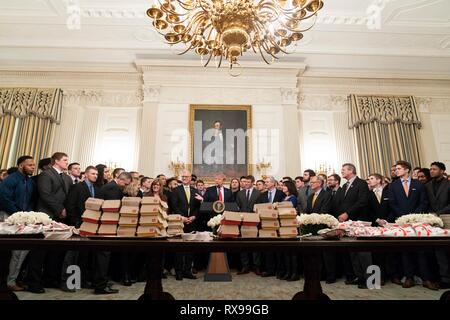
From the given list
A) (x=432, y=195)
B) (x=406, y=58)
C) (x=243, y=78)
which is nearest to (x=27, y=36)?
(x=243, y=78)

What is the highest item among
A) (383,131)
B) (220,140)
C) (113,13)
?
(113,13)

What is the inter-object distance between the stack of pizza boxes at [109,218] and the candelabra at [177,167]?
18.6ft

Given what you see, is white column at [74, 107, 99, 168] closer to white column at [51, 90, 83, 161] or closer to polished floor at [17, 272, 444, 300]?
white column at [51, 90, 83, 161]

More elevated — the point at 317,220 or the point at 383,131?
the point at 383,131

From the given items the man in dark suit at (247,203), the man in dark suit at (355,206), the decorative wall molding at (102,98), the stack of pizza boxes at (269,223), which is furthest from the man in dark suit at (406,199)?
the decorative wall molding at (102,98)

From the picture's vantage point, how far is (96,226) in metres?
2.06

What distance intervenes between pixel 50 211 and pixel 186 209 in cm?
203

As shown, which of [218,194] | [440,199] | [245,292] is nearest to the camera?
[245,292]

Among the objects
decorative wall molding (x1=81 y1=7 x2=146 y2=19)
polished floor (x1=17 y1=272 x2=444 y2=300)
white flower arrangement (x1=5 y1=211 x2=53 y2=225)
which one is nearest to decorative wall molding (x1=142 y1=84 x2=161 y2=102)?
decorative wall molding (x1=81 y1=7 x2=146 y2=19)

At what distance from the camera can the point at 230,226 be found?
201 centimetres

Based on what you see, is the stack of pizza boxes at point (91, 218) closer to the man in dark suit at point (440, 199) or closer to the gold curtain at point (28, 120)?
the man in dark suit at point (440, 199)

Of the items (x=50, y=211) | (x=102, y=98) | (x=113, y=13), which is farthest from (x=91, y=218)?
(x=102, y=98)

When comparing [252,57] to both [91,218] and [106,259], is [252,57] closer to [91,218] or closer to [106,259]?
[106,259]

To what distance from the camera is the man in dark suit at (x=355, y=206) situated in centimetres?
397
